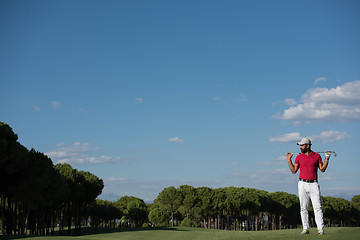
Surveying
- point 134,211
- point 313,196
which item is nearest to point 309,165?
point 313,196

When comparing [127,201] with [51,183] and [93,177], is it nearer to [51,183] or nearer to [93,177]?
[93,177]

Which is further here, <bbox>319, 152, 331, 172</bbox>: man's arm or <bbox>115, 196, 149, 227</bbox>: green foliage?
<bbox>115, 196, 149, 227</bbox>: green foliage

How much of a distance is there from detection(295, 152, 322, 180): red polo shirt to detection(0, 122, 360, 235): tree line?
32705 mm

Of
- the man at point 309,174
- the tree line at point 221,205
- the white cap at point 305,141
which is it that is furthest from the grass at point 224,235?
the tree line at point 221,205

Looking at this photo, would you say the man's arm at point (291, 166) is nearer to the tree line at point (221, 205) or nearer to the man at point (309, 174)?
the man at point (309, 174)

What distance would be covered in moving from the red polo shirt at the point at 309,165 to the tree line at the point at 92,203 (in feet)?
107

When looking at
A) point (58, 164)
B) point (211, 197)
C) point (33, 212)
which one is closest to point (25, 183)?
point (58, 164)

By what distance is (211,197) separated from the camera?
326ft

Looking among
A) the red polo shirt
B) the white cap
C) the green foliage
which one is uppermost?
the white cap

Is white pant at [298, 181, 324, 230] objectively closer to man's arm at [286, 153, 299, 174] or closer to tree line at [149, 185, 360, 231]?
man's arm at [286, 153, 299, 174]

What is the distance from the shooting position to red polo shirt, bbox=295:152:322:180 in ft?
47.9

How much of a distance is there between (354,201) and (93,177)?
370ft

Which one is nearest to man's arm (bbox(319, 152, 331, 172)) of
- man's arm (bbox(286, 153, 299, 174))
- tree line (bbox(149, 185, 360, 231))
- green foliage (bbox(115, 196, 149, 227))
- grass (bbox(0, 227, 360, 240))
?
man's arm (bbox(286, 153, 299, 174))

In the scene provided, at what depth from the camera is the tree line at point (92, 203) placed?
43969 millimetres
